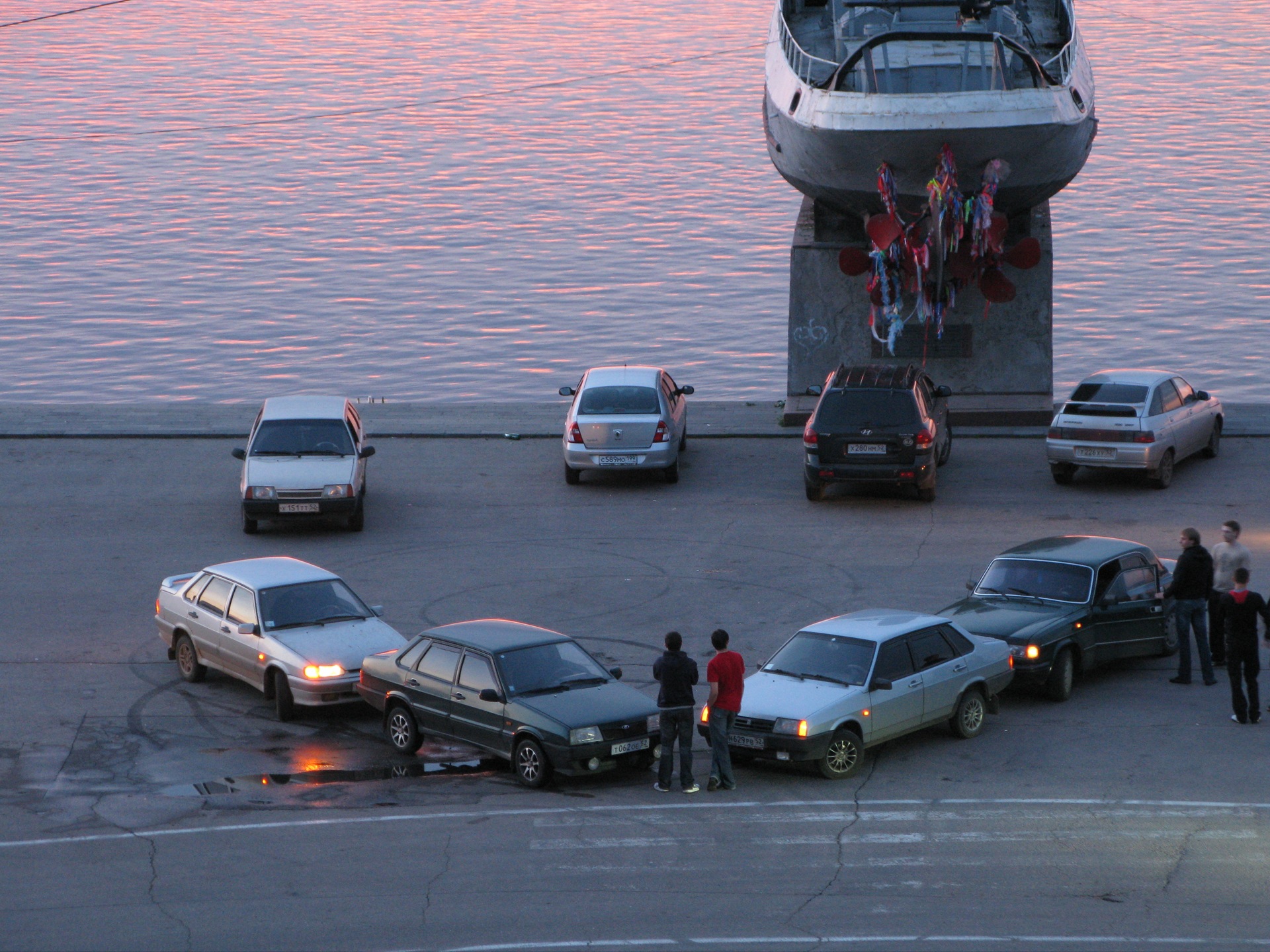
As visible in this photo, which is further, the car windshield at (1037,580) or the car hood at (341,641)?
the car windshield at (1037,580)

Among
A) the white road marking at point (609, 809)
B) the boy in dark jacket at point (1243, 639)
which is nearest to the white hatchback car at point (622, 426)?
the boy in dark jacket at point (1243, 639)

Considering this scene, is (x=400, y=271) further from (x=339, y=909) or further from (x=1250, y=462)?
(x=339, y=909)

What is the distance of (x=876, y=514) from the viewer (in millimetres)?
23828

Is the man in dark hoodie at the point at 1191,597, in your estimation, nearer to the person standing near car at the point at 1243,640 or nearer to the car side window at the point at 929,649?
the person standing near car at the point at 1243,640

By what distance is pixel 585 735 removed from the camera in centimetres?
1392

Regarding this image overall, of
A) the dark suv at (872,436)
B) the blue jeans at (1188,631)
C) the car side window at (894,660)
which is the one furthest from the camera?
the dark suv at (872,436)

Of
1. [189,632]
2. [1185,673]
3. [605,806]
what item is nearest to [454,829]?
[605,806]

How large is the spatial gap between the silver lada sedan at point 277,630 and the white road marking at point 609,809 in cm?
271

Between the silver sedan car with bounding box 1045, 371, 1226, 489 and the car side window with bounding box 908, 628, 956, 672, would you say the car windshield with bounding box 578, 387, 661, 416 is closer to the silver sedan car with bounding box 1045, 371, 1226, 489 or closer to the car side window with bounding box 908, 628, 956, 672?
the silver sedan car with bounding box 1045, 371, 1226, 489

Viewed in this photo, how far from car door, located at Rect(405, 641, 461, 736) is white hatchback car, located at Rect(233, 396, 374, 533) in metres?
7.92

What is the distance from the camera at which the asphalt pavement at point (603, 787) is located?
11.2m

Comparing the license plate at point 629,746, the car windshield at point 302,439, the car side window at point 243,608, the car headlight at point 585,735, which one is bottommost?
the license plate at point 629,746

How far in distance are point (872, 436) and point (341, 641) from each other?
994 centimetres

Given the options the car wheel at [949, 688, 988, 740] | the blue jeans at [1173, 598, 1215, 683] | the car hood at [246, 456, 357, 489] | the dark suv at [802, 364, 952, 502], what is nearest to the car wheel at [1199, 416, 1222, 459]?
the dark suv at [802, 364, 952, 502]
